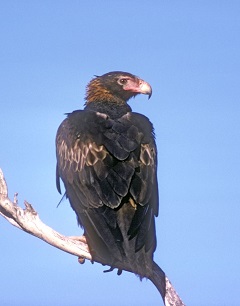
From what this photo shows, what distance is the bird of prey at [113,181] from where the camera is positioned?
31.9 ft

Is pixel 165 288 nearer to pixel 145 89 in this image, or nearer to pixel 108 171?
pixel 108 171

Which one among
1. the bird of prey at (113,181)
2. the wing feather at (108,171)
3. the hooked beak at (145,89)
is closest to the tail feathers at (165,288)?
the bird of prey at (113,181)

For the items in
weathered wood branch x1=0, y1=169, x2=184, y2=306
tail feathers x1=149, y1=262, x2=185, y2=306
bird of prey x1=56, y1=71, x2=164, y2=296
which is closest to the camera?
tail feathers x1=149, y1=262, x2=185, y2=306

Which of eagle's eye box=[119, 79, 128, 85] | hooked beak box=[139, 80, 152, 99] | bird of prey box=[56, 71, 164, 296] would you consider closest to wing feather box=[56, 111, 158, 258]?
bird of prey box=[56, 71, 164, 296]

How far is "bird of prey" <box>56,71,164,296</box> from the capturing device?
9711 millimetres

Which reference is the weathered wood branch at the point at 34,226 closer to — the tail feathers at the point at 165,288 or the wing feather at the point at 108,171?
the tail feathers at the point at 165,288

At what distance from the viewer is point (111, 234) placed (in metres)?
9.67

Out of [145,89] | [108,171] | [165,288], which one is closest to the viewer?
[165,288]

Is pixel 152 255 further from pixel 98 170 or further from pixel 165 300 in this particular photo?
pixel 98 170

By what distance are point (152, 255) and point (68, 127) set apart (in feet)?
7.88

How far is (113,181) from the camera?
32.6ft

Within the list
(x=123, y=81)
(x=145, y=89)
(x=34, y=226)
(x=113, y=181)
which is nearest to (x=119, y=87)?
(x=123, y=81)

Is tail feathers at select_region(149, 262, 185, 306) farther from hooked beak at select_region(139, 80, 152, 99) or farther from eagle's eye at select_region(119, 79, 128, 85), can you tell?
eagle's eye at select_region(119, 79, 128, 85)

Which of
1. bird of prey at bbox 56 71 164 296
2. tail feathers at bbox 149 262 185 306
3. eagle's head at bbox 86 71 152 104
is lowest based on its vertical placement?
tail feathers at bbox 149 262 185 306
